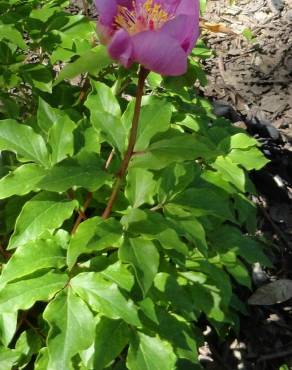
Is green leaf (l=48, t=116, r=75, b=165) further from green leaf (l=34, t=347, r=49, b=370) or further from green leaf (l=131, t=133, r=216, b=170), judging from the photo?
green leaf (l=34, t=347, r=49, b=370)

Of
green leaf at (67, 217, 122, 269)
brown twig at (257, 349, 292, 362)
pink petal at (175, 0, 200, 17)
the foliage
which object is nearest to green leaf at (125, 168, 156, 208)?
the foliage

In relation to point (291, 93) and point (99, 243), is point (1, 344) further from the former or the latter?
point (291, 93)

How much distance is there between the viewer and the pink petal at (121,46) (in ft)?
3.51

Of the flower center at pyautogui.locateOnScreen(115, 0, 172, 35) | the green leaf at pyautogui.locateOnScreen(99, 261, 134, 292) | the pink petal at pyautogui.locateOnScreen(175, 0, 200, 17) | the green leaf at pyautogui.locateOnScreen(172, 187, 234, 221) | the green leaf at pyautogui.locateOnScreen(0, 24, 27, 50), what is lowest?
the green leaf at pyautogui.locateOnScreen(99, 261, 134, 292)

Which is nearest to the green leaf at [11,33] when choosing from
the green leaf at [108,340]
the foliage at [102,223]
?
the foliage at [102,223]

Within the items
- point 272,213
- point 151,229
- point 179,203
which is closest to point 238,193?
A: point 179,203

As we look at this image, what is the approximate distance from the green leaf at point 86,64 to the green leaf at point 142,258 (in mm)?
428

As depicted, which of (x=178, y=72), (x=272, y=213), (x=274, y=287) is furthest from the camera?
(x=272, y=213)

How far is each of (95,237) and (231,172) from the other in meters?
0.67

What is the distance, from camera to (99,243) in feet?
4.28

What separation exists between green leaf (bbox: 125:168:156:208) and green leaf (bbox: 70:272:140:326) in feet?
0.73

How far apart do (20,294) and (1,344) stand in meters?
0.29

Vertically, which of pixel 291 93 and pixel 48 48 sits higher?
pixel 48 48

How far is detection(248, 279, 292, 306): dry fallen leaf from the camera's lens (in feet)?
8.18
